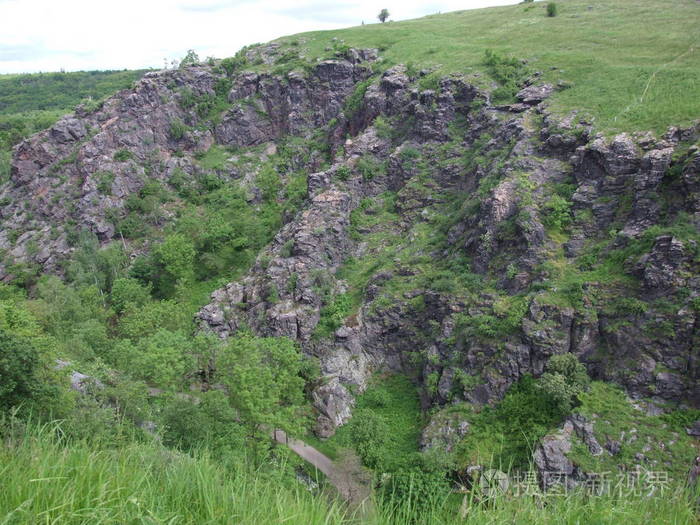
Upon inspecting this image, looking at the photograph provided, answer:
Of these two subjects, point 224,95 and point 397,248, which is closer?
point 397,248

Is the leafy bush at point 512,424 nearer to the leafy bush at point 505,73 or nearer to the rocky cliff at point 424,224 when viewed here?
the rocky cliff at point 424,224

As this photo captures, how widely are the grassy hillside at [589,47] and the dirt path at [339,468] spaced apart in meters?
32.2

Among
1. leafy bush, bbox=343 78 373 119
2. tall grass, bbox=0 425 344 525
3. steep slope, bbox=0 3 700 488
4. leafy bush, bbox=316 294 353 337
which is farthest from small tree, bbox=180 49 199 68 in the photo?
tall grass, bbox=0 425 344 525

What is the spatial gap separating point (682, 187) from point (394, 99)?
31.9 metres

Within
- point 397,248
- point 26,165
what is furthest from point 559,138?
point 26,165

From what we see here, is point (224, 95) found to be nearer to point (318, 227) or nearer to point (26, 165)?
point (26, 165)

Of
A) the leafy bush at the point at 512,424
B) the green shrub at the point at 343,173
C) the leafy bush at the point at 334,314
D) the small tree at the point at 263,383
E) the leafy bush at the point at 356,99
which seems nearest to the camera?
the leafy bush at the point at 512,424

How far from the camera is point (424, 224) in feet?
141

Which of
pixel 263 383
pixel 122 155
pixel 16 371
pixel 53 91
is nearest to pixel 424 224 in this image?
pixel 263 383

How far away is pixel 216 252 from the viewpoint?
5000 centimetres

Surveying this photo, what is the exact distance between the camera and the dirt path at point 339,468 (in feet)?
83.1

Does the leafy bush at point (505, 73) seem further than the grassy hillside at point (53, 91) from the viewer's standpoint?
No

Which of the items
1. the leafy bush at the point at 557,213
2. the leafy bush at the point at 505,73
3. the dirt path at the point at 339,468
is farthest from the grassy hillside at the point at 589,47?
the dirt path at the point at 339,468

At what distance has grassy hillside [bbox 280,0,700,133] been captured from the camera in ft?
121
